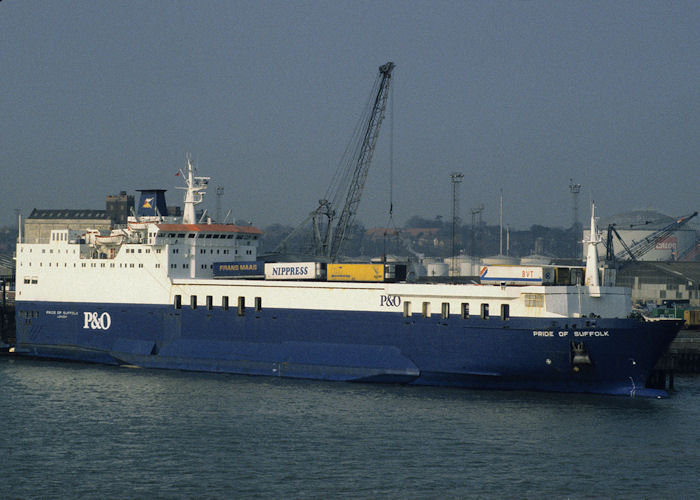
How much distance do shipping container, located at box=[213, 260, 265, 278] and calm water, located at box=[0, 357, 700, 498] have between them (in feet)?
22.2

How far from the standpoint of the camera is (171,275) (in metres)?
48.3

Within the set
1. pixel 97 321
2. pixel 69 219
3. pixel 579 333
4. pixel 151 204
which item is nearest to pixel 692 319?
pixel 579 333

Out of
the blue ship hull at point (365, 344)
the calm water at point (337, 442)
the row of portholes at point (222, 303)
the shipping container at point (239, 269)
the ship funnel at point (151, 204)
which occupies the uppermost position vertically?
the ship funnel at point (151, 204)

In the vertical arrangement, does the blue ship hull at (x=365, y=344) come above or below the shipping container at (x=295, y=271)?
below

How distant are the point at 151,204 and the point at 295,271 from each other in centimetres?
1125

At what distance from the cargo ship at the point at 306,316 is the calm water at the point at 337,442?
1255mm

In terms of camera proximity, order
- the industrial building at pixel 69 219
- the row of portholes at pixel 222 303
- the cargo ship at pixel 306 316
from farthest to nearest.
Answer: the industrial building at pixel 69 219
the row of portholes at pixel 222 303
the cargo ship at pixel 306 316

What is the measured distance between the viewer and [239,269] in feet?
156

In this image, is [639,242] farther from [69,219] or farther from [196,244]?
[69,219]

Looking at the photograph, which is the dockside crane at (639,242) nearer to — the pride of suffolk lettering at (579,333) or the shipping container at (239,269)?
the shipping container at (239,269)

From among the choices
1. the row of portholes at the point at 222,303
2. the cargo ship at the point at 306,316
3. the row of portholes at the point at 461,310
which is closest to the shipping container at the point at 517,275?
the cargo ship at the point at 306,316

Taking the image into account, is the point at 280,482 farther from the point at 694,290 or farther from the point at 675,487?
the point at 694,290

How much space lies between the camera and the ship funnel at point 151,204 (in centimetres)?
5250

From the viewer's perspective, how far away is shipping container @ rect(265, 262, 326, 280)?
149ft
